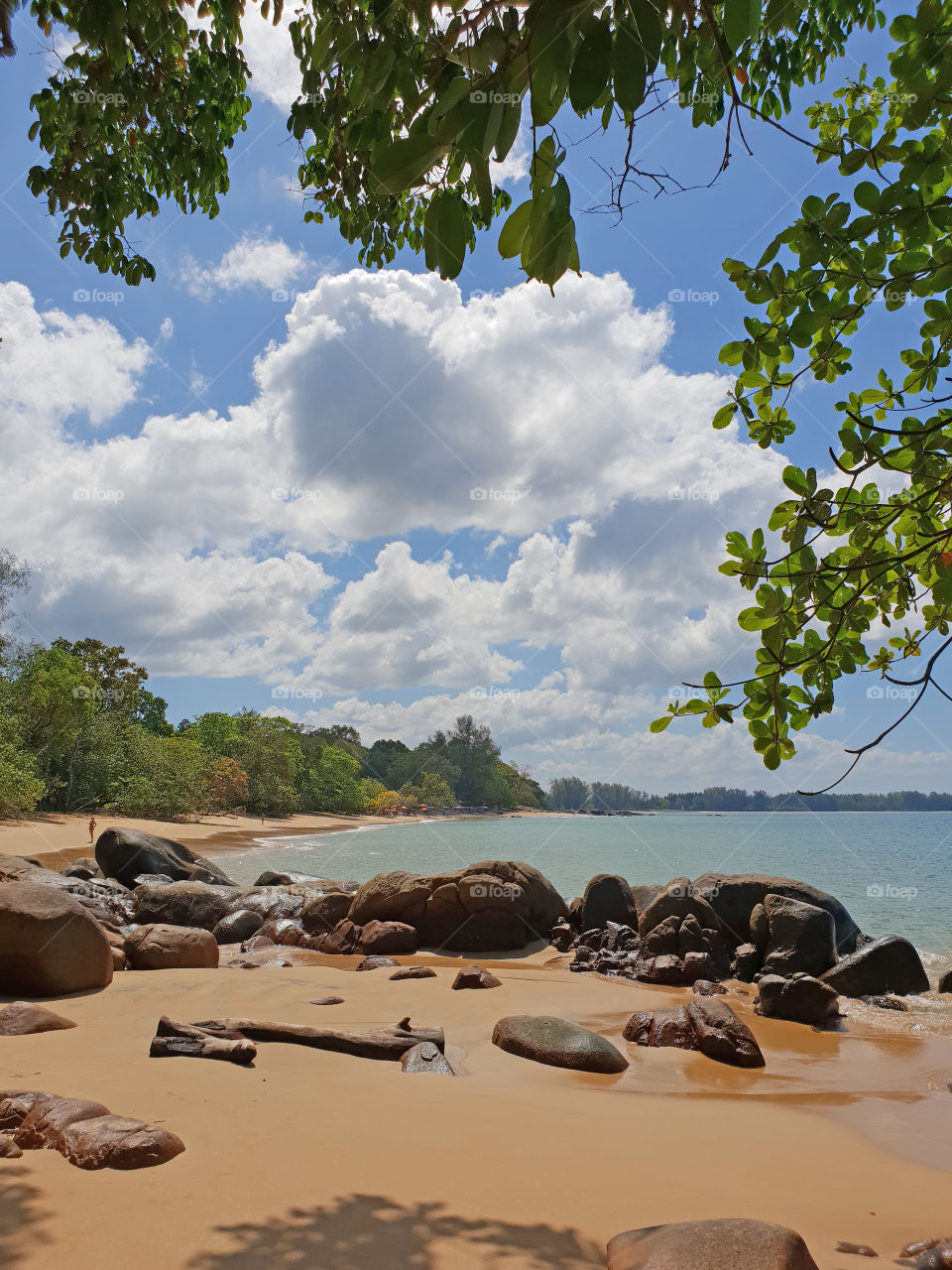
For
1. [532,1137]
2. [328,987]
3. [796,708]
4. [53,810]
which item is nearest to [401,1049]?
[532,1137]

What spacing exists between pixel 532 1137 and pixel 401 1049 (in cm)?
200

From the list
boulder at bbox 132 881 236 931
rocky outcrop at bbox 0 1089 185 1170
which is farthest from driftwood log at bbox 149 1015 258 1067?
boulder at bbox 132 881 236 931

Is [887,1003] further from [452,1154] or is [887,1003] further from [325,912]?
[325,912]

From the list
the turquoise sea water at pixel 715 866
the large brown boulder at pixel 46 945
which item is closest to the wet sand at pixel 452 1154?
the large brown boulder at pixel 46 945

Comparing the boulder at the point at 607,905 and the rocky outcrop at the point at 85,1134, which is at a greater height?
the rocky outcrop at the point at 85,1134

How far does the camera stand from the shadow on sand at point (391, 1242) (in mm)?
2393

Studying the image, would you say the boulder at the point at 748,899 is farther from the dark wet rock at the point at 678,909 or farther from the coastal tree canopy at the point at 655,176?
the coastal tree canopy at the point at 655,176

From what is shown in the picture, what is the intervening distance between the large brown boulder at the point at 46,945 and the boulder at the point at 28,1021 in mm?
1198

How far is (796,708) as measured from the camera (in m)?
2.74

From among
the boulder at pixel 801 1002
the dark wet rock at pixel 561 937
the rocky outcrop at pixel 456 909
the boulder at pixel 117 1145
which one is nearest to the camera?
the boulder at pixel 117 1145

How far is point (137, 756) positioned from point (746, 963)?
37.1m

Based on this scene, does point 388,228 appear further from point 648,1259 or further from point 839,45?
point 648,1259

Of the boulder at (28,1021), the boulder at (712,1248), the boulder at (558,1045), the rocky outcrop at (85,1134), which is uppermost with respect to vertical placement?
the rocky outcrop at (85,1134)

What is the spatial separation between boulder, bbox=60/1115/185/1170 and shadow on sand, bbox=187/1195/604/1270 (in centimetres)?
64
